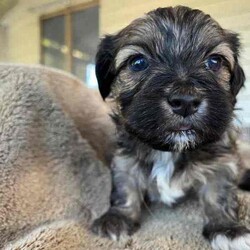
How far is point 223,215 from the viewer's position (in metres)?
1.30

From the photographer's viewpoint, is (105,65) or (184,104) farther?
(105,65)

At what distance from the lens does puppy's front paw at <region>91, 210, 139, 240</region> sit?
1.29 metres

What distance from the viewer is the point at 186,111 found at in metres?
1.02

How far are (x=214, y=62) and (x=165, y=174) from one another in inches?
14.5

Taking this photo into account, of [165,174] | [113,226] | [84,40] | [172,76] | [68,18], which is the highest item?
[172,76]

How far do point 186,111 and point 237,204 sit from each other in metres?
0.46

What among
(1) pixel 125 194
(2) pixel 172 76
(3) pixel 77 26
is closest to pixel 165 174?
(1) pixel 125 194

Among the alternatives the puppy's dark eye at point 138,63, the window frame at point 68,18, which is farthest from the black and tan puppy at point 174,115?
the window frame at point 68,18

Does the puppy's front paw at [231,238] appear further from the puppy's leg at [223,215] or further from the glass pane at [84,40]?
the glass pane at [84,40]

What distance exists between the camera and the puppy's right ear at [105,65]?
54.2 inches

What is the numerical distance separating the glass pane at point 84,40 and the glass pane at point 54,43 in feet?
0.24

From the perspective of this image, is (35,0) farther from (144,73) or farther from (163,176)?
(163,176)

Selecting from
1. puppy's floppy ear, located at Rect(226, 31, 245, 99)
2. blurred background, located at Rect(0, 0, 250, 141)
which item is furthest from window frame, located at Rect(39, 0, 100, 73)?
puppy's floppy ear, located at Rect(226, 31, 245, 99)

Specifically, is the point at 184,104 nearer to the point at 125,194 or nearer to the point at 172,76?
the point at 172,76
